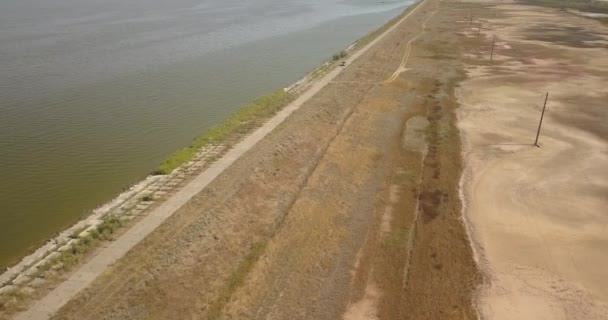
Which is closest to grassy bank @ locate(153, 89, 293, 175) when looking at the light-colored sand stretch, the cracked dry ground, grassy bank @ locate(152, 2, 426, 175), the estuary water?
Answer: grassy bank @ locate(152, 2, 426, 175)

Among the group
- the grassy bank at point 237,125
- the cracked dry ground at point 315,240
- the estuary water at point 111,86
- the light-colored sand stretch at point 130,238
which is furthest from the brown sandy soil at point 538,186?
the estuary water at point 111,86

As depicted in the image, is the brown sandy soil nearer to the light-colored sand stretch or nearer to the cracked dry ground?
the cracked dry ground

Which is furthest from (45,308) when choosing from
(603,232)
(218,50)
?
(218,50)

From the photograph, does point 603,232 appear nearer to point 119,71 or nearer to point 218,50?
point 119,71

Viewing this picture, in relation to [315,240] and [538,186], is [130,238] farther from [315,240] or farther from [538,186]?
[538,186]

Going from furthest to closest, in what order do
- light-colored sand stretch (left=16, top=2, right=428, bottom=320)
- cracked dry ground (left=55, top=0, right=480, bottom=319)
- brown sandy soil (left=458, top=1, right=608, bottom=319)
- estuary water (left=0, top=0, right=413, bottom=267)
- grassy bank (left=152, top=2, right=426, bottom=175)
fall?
1. grassy bank (left=152, top=2, right=426, bottom=175)
2. estuary water (left=0, top=0, right=413, bottom=267)
3. brown sandy soil (left=458, top=1, right=608, bottom=319)
4. cracked dry ground (left=55, top=0, right=480, bottom=319)
5. light-colored sand stretch (left=16, top=2, right=428, bottom=320)

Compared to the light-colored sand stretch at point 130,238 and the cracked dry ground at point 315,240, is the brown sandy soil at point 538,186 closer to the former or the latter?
the cracked dry ground at point 315,240

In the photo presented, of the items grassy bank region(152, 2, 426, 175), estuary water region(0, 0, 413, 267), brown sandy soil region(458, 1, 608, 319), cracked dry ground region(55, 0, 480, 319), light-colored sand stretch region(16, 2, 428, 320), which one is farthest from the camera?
grassy bank region(152, 2, 426, 175)
